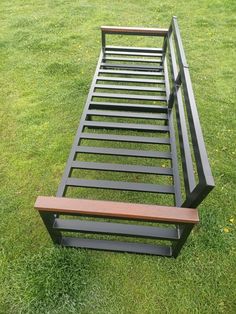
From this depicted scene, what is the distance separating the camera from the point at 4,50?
567cm

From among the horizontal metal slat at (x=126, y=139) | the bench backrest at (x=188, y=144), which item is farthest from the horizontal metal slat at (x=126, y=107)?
the horizontal metal slat at (x=126, y=139)

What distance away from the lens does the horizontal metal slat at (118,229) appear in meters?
2.21

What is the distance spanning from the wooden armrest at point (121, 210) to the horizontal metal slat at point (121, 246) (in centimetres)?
81

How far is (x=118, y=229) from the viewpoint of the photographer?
7.47 ft

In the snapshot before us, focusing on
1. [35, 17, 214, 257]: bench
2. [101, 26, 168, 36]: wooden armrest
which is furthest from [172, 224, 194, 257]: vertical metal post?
[101, 26, 168, 36]: wooden armrest

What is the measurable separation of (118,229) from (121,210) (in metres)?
0.52

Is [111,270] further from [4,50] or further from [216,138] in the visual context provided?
[4,50]

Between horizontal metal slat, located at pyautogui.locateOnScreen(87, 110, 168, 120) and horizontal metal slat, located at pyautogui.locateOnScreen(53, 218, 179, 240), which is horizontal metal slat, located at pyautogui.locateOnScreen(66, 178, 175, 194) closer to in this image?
horizontal metal slat, located at pyautogui.locateOnScreen(53, 218, 179, 240)

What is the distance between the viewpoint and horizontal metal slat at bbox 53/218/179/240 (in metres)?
2.21

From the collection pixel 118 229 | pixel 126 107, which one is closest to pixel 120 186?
pixel 118 229

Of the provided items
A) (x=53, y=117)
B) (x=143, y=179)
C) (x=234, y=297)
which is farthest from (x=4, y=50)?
(x=234, y=297)

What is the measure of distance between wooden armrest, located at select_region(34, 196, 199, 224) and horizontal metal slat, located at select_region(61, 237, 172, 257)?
0.81m

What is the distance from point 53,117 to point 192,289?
115 inches

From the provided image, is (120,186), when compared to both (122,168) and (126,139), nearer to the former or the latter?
(122,168)
